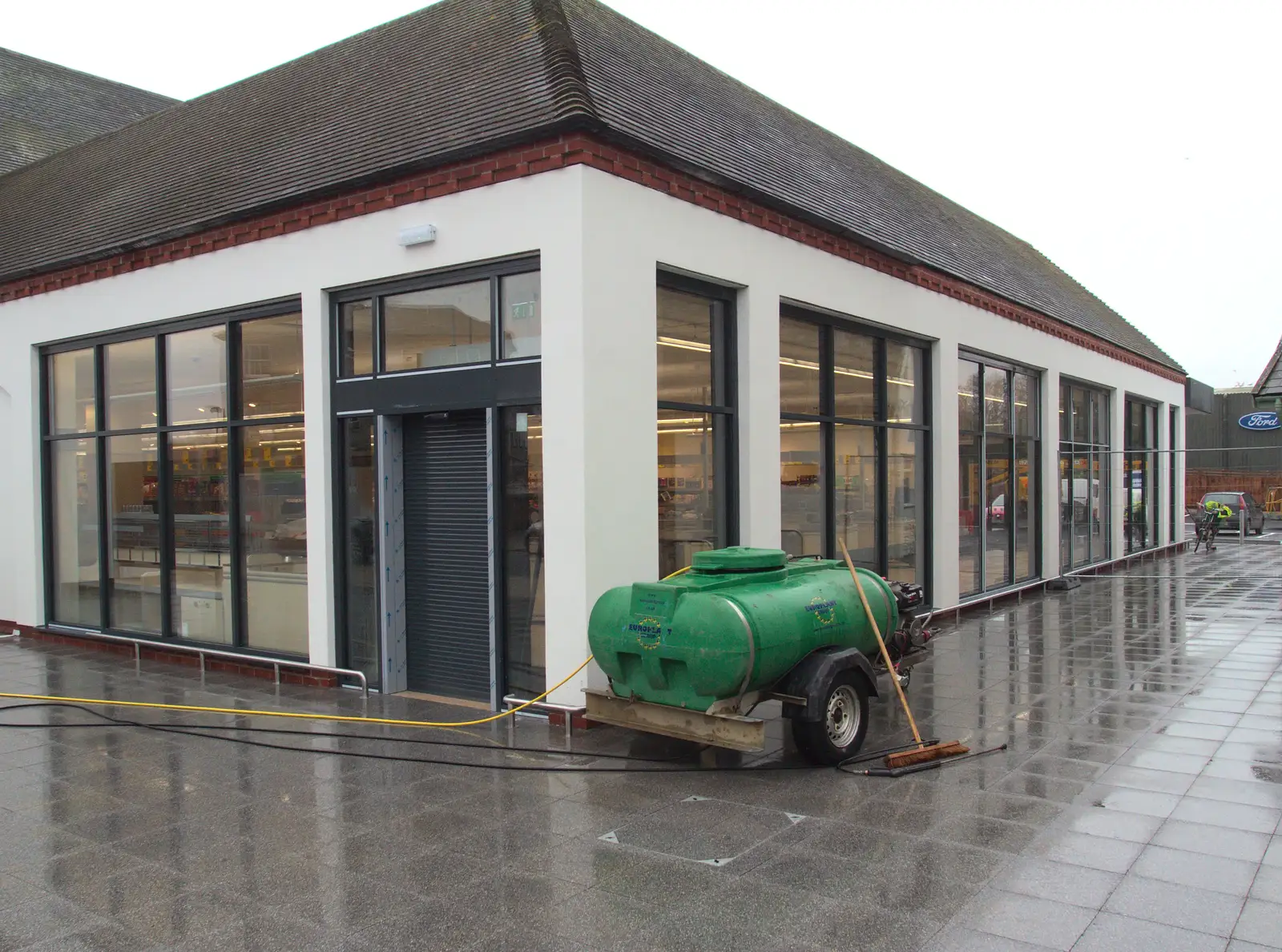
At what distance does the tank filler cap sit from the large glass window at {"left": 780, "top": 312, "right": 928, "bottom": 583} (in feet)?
9.82

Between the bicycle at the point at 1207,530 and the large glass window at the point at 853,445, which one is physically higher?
the large glass window at the point at 853,445

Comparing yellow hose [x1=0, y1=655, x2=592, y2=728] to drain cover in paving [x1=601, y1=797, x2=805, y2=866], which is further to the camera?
yellow hose [x1=0, y1=655, x2=592, y2=728]

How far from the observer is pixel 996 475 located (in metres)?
15.0

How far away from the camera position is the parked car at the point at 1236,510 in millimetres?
29750

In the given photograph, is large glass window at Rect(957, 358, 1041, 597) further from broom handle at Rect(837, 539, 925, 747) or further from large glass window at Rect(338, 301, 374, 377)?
large glass window at Rect(338, 301, 374, 377)

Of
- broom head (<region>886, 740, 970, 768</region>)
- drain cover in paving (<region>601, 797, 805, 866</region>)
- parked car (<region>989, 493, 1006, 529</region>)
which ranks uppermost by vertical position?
parked car (<region>989, 493, 1006, 529</region>)

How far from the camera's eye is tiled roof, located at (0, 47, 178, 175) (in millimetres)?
16562

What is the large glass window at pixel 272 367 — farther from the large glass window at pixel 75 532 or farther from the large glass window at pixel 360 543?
the large glass window at pixel 75 532

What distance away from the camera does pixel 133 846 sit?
5336mm

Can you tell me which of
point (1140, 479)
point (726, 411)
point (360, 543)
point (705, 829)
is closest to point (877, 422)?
point (726, 411)

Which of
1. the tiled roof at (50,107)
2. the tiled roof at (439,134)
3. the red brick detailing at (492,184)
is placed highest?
the tiled roof at (50,107)

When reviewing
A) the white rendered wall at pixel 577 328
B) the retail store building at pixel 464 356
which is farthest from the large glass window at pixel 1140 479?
the white rendered wall at pixel 577 328

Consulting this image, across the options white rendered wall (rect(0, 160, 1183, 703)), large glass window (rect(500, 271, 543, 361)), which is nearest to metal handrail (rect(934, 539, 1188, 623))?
white rendered wall (rect(0, 160, 1183, 703))

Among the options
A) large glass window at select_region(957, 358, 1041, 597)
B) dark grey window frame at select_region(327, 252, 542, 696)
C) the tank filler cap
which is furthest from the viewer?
large glass window at select_region(957, 358, 1041, 597)
